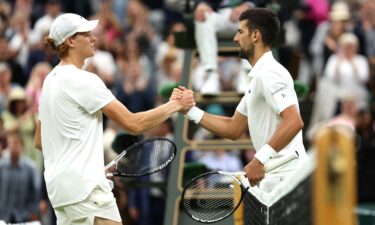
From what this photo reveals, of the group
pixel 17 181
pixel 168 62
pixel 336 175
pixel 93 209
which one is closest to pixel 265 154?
pixel 93 209

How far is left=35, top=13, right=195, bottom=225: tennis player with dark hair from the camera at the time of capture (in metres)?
8.80

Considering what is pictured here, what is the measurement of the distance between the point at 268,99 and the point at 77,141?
53.4 inches

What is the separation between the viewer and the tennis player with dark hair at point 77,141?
8.80 meters

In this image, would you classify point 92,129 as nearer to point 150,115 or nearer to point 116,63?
point 150,115

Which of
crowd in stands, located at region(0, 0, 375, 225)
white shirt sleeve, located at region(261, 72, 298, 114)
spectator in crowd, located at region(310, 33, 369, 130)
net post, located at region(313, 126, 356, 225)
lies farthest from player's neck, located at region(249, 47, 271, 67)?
spectator in crowd, located at region(310, 33, 369, 130)

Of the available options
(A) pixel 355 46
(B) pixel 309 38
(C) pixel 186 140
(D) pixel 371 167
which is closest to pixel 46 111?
(C) pixel 186 140

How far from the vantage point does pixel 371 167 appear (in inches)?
672

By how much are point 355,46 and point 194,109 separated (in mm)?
9551

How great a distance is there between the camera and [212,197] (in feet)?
33.8

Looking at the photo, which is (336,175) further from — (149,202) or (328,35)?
(328,35)

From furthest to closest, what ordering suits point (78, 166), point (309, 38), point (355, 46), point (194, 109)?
1. point (309, 38)
2. point (355, 46)
3. point (194, 109)
4. point (78, 166)

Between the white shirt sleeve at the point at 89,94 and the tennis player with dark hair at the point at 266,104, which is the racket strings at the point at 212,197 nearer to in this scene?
the tennis player with dark hair at the point at 266,104

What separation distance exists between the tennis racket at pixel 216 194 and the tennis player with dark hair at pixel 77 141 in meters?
0.70

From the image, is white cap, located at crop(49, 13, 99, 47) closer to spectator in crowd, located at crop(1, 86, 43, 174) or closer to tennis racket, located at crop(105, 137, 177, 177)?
tennis racket, located at crop(105, 137, 177, 177)
